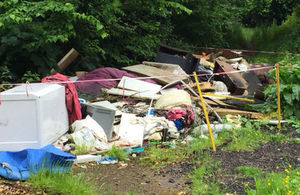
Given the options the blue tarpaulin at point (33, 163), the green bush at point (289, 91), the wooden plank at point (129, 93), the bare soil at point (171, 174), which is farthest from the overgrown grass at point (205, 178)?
the wooden plank at point (129, 93)

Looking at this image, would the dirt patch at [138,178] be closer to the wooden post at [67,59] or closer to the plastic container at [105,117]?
the plastic container at [105,117]

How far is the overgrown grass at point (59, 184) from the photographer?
4910 millimetres

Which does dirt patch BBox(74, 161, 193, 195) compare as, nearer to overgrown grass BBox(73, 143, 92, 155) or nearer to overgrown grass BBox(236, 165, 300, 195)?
overgrown grass BBox(73, 143, 92, 155)

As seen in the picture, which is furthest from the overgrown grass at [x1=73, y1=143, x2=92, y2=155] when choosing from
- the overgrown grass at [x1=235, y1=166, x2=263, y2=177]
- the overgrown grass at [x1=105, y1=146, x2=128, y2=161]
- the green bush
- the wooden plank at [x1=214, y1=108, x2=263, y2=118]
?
the green bush

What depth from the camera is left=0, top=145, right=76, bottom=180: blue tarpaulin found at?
5352mm

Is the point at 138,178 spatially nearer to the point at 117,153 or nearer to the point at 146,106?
the point at 117,153

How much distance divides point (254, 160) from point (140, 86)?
4282 mm

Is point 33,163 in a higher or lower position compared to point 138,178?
higher

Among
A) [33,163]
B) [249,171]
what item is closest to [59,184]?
[33,163]

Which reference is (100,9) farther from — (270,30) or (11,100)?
(270,30)

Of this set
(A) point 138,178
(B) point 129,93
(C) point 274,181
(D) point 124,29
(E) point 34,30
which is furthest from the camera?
(D) point 124,29

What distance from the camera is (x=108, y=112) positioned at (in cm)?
775

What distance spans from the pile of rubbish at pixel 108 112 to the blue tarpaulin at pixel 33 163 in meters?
0.26

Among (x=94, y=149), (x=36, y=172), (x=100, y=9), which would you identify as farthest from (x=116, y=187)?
(x=100, y=9)
